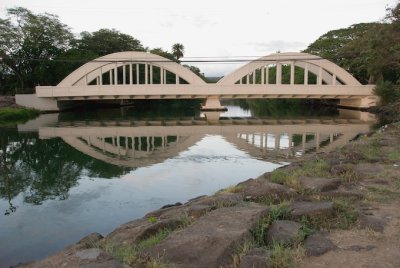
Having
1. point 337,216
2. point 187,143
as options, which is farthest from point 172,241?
point 187,143

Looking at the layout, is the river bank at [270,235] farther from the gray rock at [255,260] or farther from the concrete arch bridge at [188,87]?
the concrete arch bridge at [188,87]

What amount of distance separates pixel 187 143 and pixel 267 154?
448 centimetres

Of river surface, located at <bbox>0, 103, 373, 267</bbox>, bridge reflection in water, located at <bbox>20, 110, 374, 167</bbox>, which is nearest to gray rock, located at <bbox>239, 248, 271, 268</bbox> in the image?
river surface, located at <bbox>0, 103, 373, 267</bbox>

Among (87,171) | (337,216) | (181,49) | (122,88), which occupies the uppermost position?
(181,49)

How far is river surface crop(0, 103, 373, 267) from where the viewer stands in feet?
23.5

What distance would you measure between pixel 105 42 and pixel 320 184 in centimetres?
4772

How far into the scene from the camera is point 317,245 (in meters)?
3.75

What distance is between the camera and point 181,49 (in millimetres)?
66562

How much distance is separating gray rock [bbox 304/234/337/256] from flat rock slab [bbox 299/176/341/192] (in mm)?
2001

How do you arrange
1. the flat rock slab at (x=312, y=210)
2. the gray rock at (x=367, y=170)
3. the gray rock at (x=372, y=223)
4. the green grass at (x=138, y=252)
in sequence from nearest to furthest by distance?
the green grass at (x=138, y=252)
the gray rock at (x=372, y=223)
the flat rock slab at (x=312, y=210)
the gray rock at (x=367, y=170)

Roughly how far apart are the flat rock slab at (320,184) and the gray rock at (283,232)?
6.10 feet

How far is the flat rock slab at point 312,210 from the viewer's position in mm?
4477

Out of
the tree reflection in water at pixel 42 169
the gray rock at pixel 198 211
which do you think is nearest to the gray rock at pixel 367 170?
the gray rock at pixel 198 211

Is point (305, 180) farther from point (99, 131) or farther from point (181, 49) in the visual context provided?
point (181, 49)
